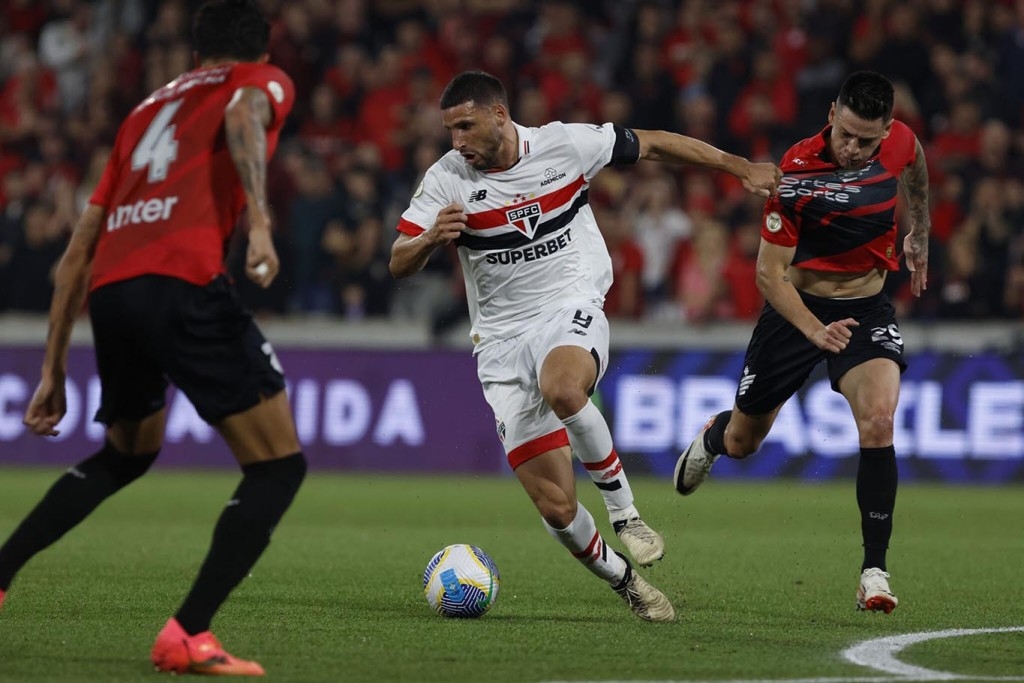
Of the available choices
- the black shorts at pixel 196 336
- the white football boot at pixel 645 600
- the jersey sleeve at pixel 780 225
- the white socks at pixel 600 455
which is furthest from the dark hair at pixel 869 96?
the black shorts at pixel 196 336

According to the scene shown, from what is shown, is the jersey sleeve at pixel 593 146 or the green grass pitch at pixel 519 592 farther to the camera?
the jersey sleeve at pixel 593 146

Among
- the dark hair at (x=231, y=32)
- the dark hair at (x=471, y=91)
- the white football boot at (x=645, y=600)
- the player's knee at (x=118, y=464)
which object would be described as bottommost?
the white football boot at (x=645, y=600)

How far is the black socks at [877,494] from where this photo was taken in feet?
25.2

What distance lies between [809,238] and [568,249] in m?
1.32

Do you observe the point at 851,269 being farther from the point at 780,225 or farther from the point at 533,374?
the point at 533,374

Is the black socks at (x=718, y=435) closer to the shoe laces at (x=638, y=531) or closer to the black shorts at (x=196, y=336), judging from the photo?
the shoe laces at (x=638, y=531)

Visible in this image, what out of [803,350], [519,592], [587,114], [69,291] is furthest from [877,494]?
[587,114]

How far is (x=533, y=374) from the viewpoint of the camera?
25.1 ft

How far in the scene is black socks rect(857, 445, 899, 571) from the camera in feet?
25.2

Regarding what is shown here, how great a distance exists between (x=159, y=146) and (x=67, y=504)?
4.82 feet

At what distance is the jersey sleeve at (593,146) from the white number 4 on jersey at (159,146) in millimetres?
2556

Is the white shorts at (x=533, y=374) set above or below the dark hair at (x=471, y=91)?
below

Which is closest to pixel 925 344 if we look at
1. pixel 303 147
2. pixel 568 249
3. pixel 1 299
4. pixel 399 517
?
pixel 399 517

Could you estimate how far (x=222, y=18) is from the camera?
5.87m
